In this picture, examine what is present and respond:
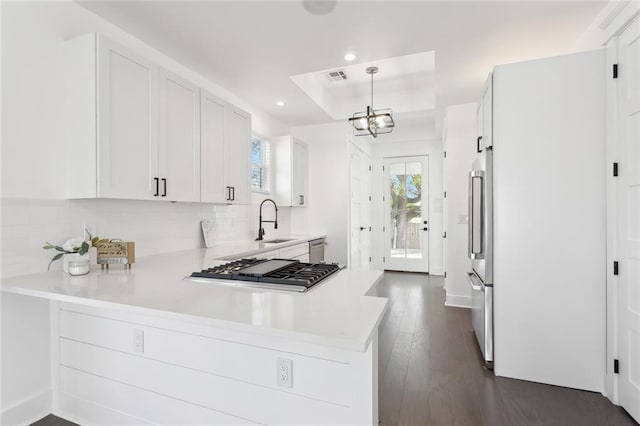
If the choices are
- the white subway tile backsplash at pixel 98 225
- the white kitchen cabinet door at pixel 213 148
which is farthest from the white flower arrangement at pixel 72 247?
the white kitchen cabinet door at pixel 213 148

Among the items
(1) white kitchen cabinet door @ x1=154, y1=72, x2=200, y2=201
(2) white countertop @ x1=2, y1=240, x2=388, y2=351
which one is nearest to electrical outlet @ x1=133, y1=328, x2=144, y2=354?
(2) white countertop @ x1=2, y1=240, x2=388, y2=351

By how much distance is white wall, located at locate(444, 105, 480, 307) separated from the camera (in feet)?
14.1

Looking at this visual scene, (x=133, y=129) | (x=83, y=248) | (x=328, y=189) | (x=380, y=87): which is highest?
(x=380, y=87)

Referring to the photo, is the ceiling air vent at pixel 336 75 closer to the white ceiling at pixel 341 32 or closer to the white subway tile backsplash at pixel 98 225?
the white ceiling at pixel 341 32

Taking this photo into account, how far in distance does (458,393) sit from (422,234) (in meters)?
4.60

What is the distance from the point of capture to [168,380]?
1.55 meters

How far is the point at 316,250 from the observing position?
15.4 ft

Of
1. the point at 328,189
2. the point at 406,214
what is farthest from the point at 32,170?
the point at 406,214

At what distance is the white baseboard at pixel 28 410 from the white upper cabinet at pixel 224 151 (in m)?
1.67

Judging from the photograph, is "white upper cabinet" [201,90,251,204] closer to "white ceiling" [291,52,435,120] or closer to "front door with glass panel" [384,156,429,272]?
"white ceiling" [291,52,435,120]

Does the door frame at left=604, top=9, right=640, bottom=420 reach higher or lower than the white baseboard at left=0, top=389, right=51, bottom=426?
higher

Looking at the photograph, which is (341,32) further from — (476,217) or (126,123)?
(476,217)

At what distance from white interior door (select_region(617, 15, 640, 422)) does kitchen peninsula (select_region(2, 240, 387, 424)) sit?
158 cm

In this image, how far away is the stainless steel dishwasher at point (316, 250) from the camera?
4.50 meters
